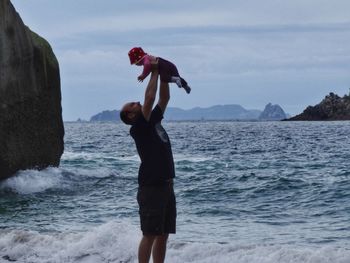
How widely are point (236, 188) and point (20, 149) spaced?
515 cm

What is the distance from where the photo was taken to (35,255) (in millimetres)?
9750

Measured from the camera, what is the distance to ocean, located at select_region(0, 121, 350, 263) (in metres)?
9.56

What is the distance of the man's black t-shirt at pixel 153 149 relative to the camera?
24.0 feet

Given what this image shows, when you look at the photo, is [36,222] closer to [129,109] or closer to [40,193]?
[40,193]

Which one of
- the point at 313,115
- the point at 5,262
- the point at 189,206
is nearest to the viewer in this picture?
the point at 5,262

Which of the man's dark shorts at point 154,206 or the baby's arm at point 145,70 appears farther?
the man's dark shorts at point 154,206

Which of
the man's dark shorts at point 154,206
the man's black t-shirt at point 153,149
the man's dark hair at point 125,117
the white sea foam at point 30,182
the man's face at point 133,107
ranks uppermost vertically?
the man's face at point 133,107

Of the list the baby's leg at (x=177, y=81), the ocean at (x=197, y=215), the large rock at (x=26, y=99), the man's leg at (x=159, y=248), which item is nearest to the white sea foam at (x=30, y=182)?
the ocean at (x=197, y=215)

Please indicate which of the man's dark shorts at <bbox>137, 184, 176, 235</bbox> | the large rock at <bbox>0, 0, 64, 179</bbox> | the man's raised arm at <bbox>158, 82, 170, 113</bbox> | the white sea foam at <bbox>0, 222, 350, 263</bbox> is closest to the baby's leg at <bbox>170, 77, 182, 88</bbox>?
the man's raised arm at <bbox>158, 82, 170, 113</bbox>

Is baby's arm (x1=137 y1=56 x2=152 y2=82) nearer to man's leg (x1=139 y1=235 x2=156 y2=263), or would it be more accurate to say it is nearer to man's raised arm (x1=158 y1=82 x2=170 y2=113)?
man's raised arm (x1=158 y1=82 x2=170 y2=113)

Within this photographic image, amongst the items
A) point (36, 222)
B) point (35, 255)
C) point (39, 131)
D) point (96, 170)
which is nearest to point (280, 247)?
point (35, 255)

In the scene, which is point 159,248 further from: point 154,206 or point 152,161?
point 152,161

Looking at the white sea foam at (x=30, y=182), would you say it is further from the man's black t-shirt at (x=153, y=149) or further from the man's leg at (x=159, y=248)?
the man's black t-shirt at (x=153, y=149)

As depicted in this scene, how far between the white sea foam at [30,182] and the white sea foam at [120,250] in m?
6.36
